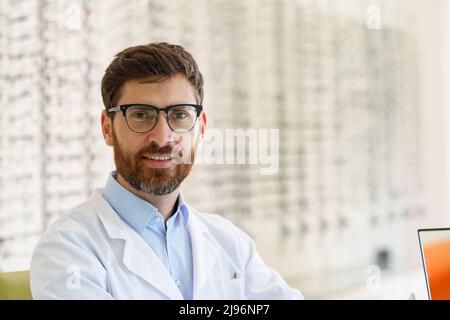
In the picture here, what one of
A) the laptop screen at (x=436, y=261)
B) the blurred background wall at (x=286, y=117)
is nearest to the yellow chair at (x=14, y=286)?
the blurred background wall at (x=286, y=117)

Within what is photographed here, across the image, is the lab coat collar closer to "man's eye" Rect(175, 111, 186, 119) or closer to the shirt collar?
the shirt collar

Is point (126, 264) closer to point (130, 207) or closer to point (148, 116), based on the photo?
point (130, 207)

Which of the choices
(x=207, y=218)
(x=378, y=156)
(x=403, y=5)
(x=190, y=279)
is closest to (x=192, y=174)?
(x=207, y=218)

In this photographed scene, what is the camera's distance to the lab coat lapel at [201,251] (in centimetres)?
115

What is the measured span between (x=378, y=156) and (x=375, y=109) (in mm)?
127

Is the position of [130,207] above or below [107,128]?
below

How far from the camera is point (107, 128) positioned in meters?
1.19

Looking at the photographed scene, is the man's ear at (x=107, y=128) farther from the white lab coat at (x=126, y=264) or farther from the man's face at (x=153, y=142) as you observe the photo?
the white lab coat at (x=126, y=264)

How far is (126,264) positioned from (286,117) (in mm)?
532

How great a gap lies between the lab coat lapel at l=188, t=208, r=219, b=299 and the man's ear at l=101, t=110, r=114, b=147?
247 millimetres

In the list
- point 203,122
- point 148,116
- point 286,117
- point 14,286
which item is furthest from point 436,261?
point 14,286

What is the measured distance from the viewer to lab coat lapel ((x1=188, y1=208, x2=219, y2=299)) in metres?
1.15

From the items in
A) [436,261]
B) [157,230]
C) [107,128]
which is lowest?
[436,261]

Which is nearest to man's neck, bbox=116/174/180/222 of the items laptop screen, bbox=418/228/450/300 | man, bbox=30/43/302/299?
man, bbox=30/43/302/299
